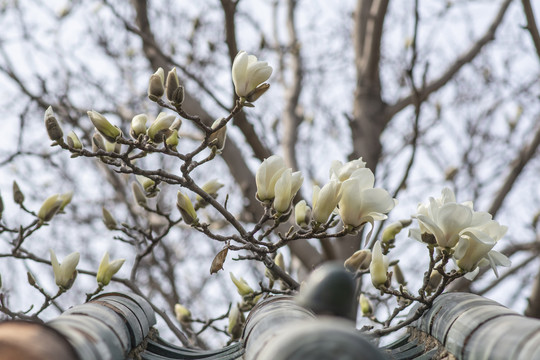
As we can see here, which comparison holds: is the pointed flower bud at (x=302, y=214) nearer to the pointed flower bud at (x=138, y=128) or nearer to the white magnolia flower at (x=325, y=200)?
the white magnolia flower at (x=325, y=200)

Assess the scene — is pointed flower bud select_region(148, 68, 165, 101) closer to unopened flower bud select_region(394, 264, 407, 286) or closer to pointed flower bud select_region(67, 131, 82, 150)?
pointed flower bud select_region(67, 131, 82, 150)

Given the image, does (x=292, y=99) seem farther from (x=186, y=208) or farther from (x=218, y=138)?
(x=186, y=208)

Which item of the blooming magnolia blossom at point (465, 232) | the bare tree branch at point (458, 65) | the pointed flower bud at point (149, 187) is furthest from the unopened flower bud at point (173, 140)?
the bare tree branch at point (458, 65)

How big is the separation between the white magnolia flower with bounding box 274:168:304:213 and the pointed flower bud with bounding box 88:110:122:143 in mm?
418

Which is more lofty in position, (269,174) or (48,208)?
(48,208)

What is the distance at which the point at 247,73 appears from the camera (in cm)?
136

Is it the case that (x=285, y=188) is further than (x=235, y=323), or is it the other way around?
(x=235, y=323)

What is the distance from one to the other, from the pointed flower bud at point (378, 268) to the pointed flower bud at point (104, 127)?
666 millimetres

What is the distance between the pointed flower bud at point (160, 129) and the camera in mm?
1403

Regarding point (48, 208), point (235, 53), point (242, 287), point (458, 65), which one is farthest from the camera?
point (458, 65)

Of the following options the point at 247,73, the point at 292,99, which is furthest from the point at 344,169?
the point at 292,99


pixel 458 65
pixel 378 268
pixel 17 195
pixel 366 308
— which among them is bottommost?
pixel 366 308

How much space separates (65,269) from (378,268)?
32.5 inches

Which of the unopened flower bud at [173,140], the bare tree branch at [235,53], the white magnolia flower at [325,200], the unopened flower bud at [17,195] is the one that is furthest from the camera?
the bare tree branch at [235,53]
